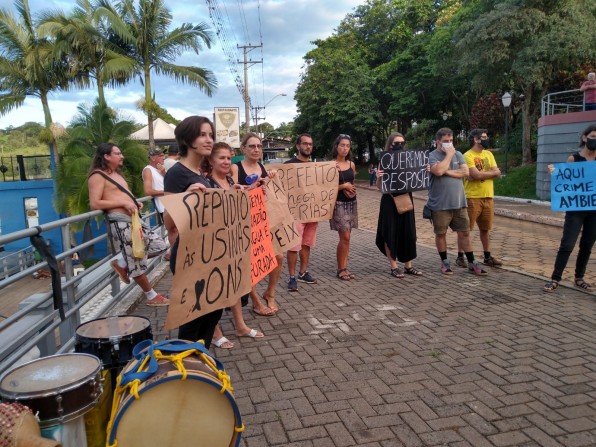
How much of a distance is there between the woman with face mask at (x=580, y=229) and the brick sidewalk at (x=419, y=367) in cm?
21

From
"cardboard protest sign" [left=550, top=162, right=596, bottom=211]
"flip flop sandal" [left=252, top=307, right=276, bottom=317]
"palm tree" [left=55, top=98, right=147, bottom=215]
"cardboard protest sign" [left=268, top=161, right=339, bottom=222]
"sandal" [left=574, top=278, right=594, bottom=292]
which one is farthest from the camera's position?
"palm tree" [left=55, top=98, right=147, bottom=215]

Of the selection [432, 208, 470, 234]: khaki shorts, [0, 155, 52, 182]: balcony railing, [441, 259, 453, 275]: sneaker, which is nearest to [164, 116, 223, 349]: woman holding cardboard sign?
[432, 208, 470, 234]: khaki shorts

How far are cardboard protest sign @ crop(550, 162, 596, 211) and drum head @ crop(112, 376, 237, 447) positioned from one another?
16.4ft

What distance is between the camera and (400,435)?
9.86 feet

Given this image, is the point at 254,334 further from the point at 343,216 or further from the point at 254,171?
the point at 343,216

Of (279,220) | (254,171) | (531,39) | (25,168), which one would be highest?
(531,39)

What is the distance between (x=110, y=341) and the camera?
2578mm

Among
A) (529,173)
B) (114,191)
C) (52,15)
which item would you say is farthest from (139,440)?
(52,15)

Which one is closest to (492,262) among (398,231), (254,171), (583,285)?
(583,285)

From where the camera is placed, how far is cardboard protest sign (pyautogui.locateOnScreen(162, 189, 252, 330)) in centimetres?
307

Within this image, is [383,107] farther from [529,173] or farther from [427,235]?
[427,235]

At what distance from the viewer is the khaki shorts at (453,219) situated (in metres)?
6.71

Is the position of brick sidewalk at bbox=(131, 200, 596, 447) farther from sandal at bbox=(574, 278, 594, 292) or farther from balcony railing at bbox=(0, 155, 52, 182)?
balcony railing at bbox=(0, 155, 52, 182)

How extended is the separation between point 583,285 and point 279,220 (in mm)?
3920
